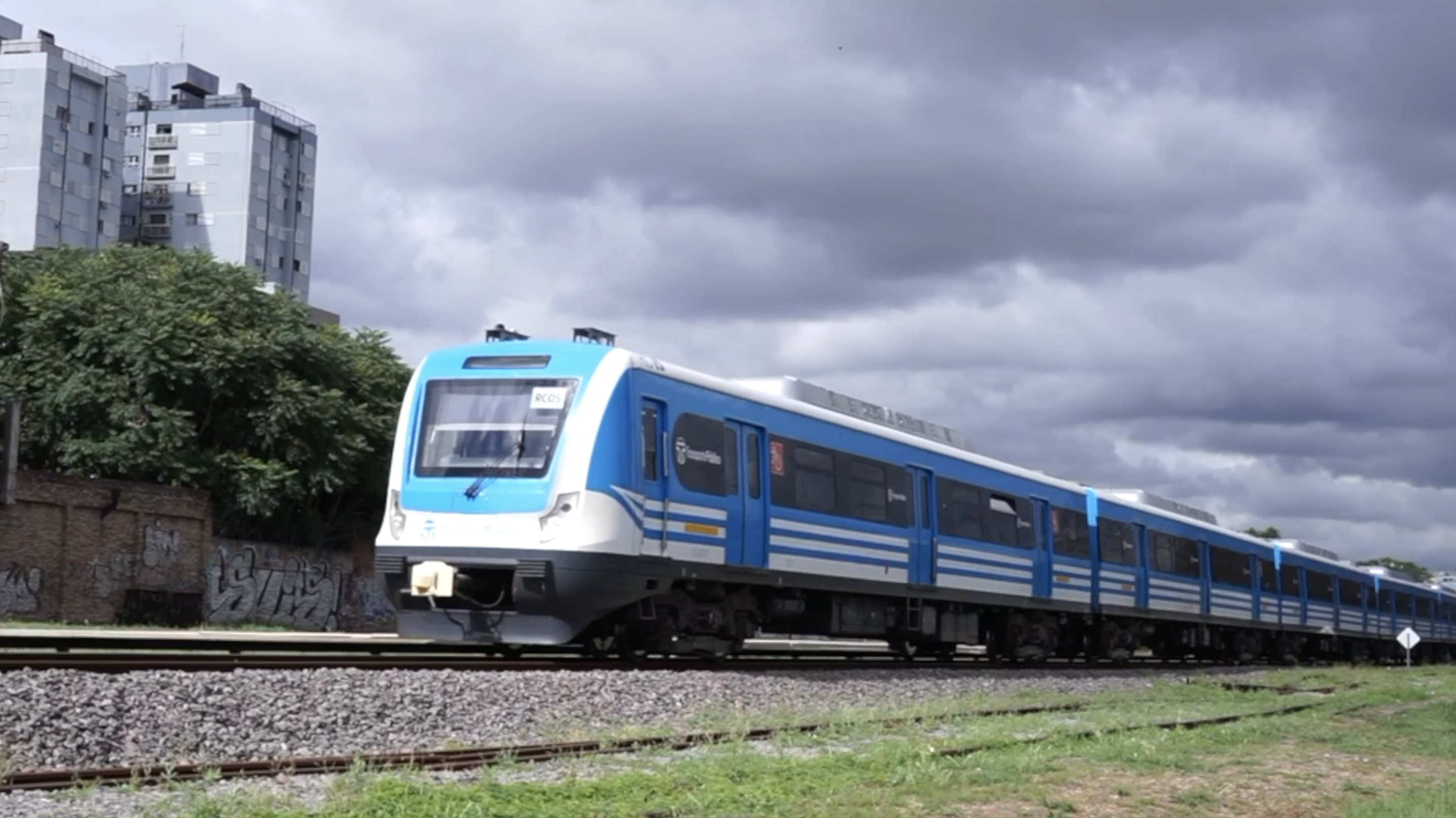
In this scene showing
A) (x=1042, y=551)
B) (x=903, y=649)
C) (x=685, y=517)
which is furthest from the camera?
(x=1042, y=551)

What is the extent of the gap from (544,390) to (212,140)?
96836mm

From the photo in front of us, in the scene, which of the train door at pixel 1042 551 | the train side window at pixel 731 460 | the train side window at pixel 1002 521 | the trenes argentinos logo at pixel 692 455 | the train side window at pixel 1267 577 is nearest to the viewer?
the trenes argentinos logo at pixel 692 455

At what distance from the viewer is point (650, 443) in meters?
16.5

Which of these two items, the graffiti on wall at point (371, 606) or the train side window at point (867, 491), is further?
the graffiti on wall at point (371, 606)

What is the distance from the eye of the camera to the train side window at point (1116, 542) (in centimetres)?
2891

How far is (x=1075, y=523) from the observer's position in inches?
1097

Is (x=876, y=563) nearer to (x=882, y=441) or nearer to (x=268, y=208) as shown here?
(x=882, y=441)

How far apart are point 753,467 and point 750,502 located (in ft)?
1.36

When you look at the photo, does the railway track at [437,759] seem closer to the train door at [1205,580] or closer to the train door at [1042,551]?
the train door at [1042,551]

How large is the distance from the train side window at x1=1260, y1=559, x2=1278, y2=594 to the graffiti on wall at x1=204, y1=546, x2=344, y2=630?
72.5ft

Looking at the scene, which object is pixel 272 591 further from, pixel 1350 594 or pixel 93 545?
pixel 1350 594

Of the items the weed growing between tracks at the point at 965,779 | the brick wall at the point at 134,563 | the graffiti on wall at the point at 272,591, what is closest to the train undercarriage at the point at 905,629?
the weed growing between tracks at the point at 965,779

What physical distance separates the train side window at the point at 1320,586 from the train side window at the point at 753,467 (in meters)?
27.0

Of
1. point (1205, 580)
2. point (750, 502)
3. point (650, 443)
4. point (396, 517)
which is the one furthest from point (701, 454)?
point (1205, 580)
